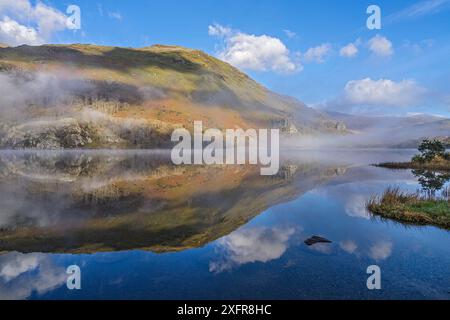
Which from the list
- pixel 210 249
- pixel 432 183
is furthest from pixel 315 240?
pixel 432 183

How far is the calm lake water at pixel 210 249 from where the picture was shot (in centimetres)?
1439

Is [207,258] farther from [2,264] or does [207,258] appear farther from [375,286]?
[2,264]


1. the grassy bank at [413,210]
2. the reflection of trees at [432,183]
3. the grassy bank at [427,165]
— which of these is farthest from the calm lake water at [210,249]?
the grassy bank at [427,165]

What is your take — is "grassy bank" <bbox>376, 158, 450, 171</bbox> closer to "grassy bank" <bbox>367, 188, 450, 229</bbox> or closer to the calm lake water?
the calm lake water

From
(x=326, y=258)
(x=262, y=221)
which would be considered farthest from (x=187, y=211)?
(x=326, y=258)

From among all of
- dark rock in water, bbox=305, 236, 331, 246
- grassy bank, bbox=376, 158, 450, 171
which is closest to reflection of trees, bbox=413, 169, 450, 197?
dark rock in water, bbox=305, 236, 331, 246

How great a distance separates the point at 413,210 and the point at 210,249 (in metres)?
18.7

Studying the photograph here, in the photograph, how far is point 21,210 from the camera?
30.7 metres

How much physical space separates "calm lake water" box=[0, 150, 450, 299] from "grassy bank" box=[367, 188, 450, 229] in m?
1.79

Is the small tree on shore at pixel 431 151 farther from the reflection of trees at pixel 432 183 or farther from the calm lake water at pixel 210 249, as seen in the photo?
the calm lake water at pixel 210 249

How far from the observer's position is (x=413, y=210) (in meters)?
29.1

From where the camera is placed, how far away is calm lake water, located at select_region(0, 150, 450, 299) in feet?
47.2
